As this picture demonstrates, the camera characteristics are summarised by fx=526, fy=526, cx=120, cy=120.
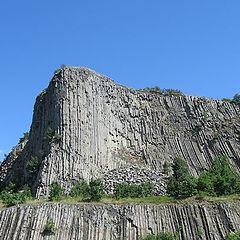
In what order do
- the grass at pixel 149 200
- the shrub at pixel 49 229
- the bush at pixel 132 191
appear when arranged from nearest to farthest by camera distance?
the shrub at pixel 49 229, the grass at pixel 149 200, the bush at pixel 132 191

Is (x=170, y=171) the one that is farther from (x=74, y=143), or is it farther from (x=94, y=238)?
(x=94, y=238)

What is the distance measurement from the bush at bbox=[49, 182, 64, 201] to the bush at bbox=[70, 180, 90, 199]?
841 millimetres

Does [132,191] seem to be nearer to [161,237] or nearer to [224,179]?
[224,179]

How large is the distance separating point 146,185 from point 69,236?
31.4 ft

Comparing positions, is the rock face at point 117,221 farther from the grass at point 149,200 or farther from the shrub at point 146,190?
the shrub at point 146,190

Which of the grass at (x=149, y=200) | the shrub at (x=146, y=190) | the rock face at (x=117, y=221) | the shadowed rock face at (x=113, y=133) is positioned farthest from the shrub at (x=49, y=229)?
the shrub at (x=146, y=190)

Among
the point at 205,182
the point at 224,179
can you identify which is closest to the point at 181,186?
the point at 205,182

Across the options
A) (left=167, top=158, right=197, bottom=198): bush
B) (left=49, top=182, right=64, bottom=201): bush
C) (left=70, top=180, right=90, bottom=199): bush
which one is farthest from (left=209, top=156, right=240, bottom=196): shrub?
(left=49, top=182, right=64, bottom=201): bush

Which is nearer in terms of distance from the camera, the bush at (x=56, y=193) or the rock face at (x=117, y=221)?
the rock face at (x=117, y=221)

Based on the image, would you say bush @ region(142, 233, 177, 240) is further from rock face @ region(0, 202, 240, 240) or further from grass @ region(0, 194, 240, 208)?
grass @ region(0, 194, 240, 208)

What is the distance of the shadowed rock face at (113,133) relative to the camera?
134 ft

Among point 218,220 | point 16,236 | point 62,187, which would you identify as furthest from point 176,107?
point 16,236

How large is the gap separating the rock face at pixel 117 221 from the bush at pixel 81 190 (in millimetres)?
3435

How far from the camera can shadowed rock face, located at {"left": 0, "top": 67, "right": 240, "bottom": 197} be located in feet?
134
